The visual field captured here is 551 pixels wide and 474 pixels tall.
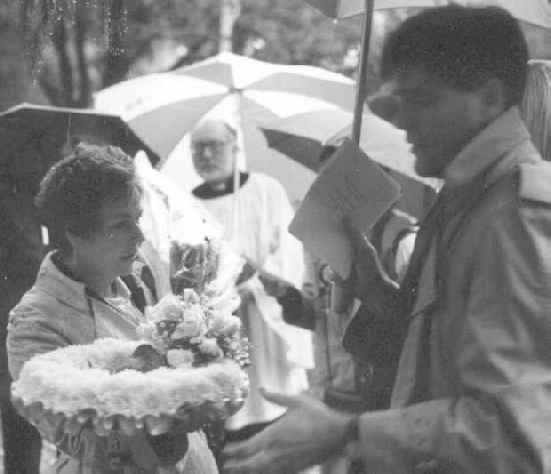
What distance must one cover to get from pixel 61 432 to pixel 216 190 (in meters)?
4.91

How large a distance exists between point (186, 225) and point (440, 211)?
4.33ft

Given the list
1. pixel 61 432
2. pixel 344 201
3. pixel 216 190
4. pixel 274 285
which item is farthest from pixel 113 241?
pixel 216 190

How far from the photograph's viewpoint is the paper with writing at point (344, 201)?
9.32 feet

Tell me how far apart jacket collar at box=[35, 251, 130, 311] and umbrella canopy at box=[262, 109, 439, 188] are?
151cm

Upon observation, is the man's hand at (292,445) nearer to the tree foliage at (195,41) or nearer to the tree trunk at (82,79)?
the tree foliage at (195,41)

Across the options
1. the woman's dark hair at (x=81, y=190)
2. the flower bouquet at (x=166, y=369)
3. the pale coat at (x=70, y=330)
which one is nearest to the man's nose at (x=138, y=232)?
the woman's dark hair at (x=81, y=190)

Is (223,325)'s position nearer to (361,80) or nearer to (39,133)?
(361,80)

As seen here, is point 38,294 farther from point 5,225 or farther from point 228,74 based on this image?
point 228,74

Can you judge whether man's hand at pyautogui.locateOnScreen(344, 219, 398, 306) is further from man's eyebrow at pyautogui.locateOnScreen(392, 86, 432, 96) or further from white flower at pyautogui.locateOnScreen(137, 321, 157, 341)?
white flower at pyautogui.locateOnScreen(137, 321, 157, 341)

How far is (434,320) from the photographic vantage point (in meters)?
2.20

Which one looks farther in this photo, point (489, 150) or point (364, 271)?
point (364, 271)

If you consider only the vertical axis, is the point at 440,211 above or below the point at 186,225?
above

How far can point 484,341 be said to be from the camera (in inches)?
77.5

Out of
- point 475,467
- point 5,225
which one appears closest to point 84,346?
point 475,467
